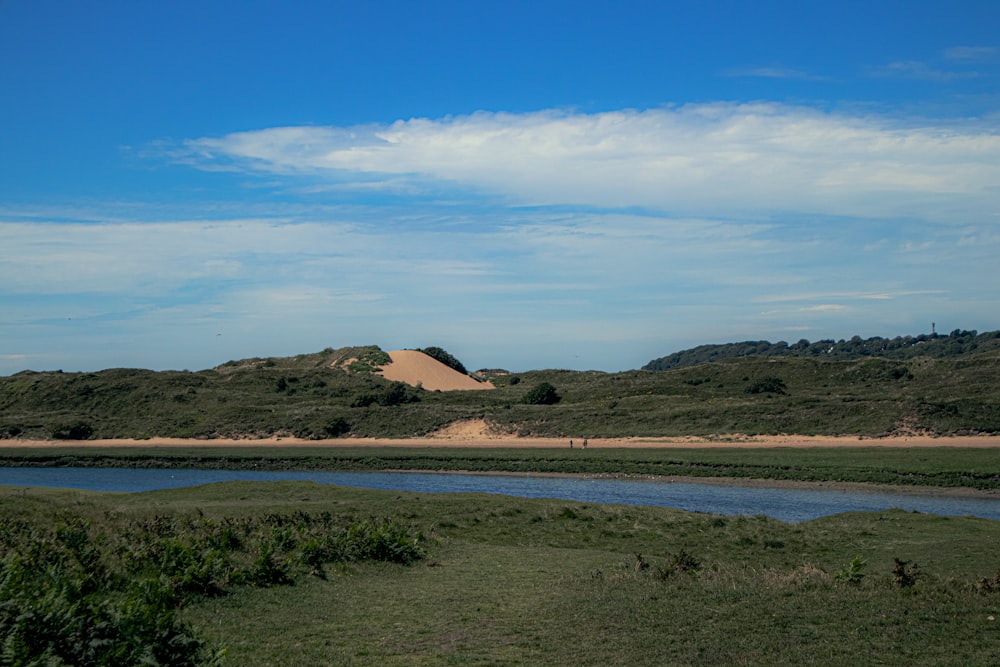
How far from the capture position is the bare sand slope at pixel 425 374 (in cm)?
9816

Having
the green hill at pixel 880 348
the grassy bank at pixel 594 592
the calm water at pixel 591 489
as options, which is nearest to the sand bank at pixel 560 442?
the calm water at pixel 591 489

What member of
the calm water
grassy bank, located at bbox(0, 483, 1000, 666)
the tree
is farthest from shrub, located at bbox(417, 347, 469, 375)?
grassy bank, located at bbox(0, 483, 1000, 666)

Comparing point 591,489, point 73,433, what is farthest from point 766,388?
point 73,433

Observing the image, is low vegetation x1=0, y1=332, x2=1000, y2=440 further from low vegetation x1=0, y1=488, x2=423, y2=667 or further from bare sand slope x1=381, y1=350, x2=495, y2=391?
low vegetation x1=0, y1=488, x2=423, y2=667

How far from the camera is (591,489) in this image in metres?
39.4

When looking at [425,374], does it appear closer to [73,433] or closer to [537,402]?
[537,402]

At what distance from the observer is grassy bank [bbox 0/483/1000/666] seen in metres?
10.9

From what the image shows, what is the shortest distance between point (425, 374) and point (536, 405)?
3213 centimetres

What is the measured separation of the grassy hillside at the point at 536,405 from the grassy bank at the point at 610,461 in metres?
5.80

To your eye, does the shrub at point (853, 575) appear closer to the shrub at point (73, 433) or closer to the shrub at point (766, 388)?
the shrub at point (766, 388)

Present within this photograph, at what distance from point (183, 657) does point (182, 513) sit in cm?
1421

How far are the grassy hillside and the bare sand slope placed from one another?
2858 millimetres

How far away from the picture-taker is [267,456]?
56938 millimetres

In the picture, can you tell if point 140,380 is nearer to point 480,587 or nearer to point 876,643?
point 480,587
